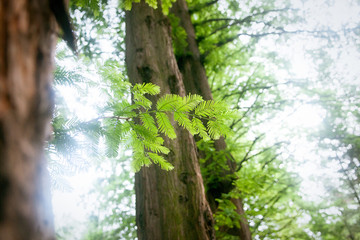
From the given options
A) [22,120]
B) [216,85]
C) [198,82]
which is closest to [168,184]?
[22,120]

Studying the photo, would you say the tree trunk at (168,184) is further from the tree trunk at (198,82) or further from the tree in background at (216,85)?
the tree trunk at (198,82)

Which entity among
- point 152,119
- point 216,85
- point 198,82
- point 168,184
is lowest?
point 168,184

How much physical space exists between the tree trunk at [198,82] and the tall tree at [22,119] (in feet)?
11.0

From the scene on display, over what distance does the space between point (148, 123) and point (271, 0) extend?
236 inches

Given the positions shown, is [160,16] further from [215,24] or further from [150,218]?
[215,24]

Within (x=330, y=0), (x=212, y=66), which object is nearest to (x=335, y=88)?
(x=330, y=0)

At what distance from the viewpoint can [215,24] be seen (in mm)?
5836

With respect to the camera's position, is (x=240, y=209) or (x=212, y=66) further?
(x=212, y=66)

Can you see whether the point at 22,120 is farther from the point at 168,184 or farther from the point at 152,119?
the point at 168,184

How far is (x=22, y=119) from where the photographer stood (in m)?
0.39

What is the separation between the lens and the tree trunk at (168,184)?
5.66 ft

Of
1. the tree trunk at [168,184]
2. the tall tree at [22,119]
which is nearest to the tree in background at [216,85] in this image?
the tree trunk at [168,184]

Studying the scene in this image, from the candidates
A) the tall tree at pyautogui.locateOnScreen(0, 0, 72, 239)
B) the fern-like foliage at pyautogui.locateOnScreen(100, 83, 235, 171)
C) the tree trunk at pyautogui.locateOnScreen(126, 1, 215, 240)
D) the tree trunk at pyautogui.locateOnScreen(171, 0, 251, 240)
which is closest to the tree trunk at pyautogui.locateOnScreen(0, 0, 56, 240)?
the tall tree at pyautogui.locateOnScreen(0, 0, 72, 239)

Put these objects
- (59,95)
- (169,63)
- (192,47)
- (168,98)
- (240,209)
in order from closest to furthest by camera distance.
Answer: (168,98), (59,95), (169,63), (240,209), (192,47)
